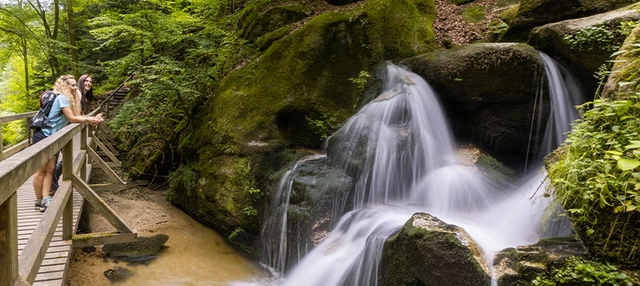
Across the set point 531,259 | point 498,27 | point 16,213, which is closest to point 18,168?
point 16,213

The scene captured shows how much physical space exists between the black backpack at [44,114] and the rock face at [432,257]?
4566 mm

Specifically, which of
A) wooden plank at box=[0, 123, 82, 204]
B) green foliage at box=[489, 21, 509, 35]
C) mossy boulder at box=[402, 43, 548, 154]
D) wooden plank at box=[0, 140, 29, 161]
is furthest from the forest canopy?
green foliage at box=[489, 21, 509, 35]

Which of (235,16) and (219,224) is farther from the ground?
(235,16)

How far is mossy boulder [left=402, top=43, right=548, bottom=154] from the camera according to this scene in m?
6.50

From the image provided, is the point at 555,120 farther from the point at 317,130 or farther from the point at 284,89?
the point at 284,89

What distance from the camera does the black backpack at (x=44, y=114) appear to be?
449 centimetres

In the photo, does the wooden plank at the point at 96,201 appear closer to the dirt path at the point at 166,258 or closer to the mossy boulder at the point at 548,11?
the dirt path at the point at 166,258

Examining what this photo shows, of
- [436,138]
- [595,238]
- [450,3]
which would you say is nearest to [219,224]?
[436,138]

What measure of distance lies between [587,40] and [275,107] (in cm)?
563

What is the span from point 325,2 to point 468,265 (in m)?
7.95

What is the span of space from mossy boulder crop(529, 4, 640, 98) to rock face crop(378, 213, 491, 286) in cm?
383

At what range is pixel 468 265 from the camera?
11.1ft

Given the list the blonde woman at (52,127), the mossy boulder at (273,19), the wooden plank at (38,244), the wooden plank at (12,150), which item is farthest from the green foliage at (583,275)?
the mossy boulder at (273,19)

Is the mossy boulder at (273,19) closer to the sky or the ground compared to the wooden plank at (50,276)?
closer to the sky
